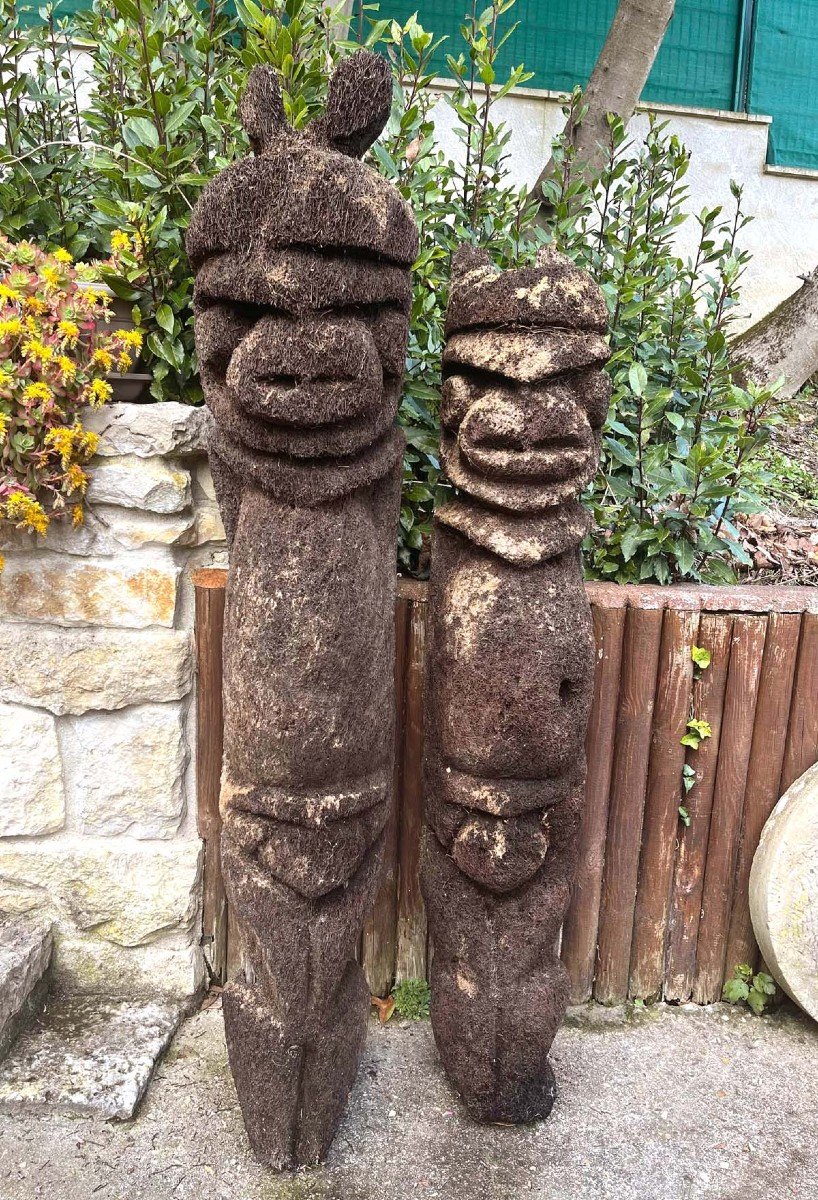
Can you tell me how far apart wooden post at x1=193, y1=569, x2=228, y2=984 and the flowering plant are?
1.20 ft

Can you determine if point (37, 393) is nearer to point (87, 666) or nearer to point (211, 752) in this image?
point (87, 666)

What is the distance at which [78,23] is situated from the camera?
113 inches

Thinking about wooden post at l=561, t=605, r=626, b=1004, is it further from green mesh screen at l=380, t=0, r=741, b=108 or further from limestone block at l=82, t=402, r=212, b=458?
green mesh screen at l=380, t=0, r=741, b=108

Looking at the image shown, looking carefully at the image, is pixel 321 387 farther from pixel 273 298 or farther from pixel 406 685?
pixel 406 685

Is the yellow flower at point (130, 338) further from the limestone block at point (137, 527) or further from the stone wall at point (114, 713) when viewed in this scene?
the limestone block at point (137, 527)

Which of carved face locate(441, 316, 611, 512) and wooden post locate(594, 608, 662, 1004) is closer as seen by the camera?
carved face locate(441, 316, 611, 512)

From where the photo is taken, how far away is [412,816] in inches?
91.8

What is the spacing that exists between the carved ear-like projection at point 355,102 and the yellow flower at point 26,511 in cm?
97

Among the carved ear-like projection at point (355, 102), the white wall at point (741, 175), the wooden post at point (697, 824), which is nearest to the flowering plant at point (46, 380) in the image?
the carved ear-like projection at point (355, 102)

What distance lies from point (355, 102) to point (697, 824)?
196 centimetres

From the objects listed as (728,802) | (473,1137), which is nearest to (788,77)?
(728,802)

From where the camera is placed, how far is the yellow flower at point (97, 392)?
199cm

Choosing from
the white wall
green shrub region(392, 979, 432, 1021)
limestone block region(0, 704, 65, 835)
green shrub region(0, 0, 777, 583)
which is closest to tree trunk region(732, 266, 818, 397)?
the white wall

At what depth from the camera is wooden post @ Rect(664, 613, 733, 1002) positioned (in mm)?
2336
